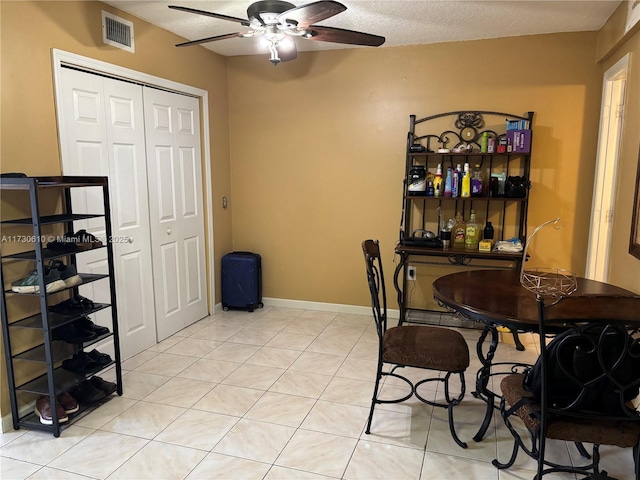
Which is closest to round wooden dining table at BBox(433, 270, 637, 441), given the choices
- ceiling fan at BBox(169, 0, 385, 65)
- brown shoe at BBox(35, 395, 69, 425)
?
ceiling fan at BBox(169, 0, 385, 65)

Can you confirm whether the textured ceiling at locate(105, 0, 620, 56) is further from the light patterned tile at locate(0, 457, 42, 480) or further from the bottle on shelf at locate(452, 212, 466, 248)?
the light patterned tile at locate(0, 457, 42, 480)

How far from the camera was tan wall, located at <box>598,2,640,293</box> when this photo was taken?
261 centimetres

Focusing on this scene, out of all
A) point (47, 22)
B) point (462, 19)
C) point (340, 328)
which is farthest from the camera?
point (340, 328)

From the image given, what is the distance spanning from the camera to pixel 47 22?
2.51 m

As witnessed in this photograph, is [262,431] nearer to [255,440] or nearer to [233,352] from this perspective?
[255,440]

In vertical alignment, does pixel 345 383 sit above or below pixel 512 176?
below

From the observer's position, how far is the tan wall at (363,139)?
3.59m

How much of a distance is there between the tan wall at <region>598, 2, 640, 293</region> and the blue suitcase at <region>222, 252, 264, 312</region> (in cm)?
296

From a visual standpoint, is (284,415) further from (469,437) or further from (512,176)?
(512,176)

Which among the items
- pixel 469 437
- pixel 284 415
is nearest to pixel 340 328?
pixel 284 415

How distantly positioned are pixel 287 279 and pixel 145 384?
6.25 ft

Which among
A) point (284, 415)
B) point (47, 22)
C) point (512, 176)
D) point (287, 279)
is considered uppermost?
point (47, 22)

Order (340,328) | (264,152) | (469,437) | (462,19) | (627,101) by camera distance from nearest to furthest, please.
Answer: (469,437) → (627,101) → (462,19) → (340,328) → (264,152)

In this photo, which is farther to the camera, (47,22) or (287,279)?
(287,279)
